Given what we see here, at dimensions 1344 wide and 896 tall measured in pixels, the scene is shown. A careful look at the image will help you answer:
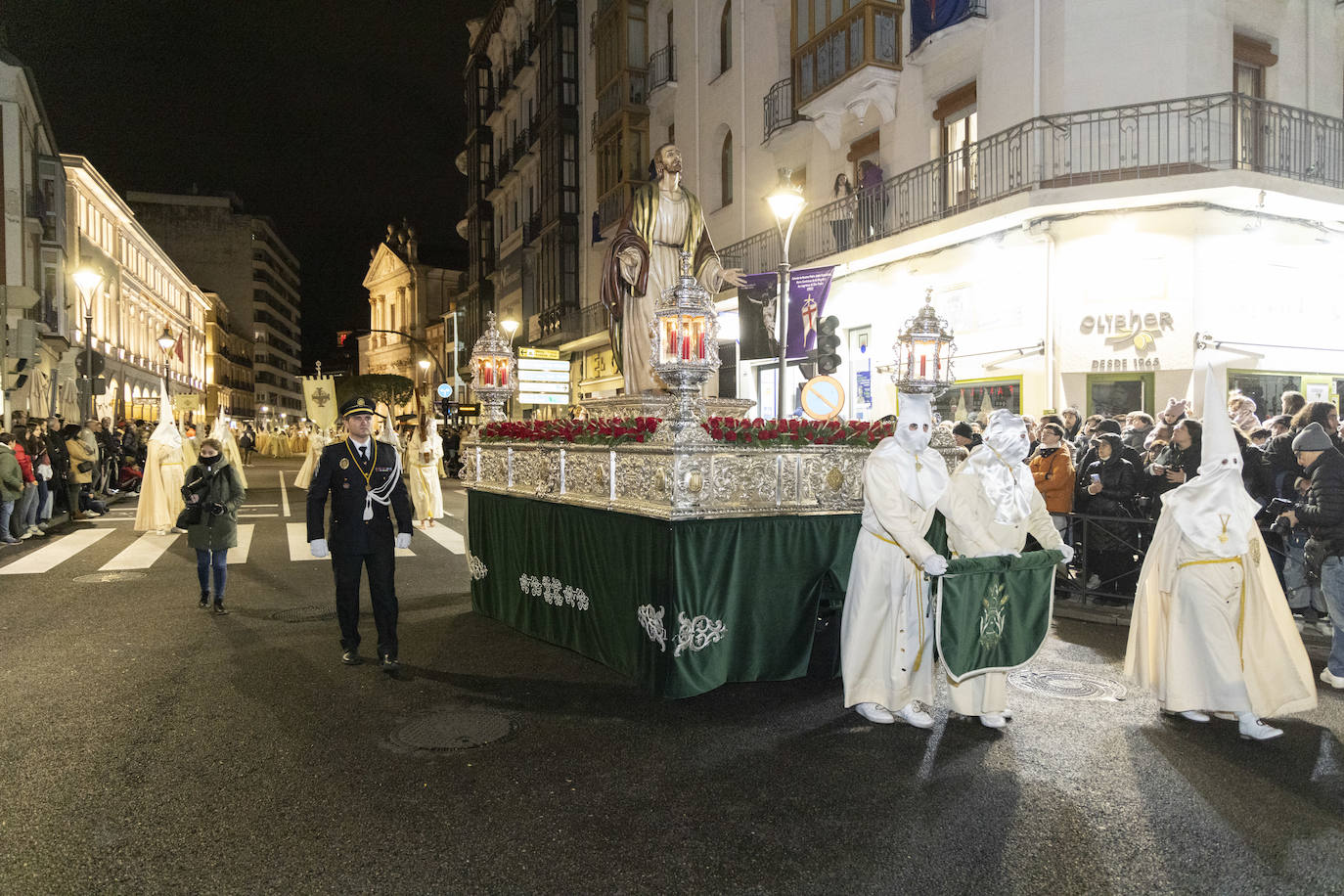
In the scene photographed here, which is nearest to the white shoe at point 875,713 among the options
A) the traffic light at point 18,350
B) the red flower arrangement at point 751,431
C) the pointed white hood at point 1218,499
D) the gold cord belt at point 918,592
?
the gold cord belt at point 918,592

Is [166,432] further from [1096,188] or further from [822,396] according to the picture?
[1096,188]

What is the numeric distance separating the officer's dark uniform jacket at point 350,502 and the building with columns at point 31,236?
2100 cm

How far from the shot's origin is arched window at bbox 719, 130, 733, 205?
2231cm

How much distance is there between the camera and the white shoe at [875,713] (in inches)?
208

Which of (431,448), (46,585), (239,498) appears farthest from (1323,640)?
(431,448)

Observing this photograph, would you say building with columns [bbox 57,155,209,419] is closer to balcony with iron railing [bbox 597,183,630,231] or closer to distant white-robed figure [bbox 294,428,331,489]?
distant white-robed figure [bbox 294,428,331,489]

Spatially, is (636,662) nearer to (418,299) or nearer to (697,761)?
(697,761)

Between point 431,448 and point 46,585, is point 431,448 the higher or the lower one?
the higher one

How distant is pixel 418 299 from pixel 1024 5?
219 ft

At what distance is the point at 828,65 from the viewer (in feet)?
55.6

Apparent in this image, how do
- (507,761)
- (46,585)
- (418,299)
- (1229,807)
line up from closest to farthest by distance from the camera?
(1229,807)
(507,761)
(46,585)
(418,299)

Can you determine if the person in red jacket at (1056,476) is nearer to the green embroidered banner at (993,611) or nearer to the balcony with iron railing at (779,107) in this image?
the green embroidered banner at (993,611)

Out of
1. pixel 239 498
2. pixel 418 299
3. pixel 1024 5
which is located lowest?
pixel 239 498

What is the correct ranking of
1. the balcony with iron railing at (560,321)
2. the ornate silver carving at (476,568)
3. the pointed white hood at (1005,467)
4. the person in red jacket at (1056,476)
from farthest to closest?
the balcony with iron railing at (560,321) < the person in red jacket at (1056,476) < the ornate silver carving at (476,568) < the pointed white hood at (1005,467)
